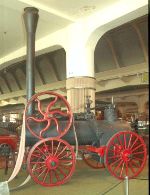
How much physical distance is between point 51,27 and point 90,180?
4956 millimetres

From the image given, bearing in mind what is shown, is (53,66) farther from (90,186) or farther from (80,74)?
(90,186)

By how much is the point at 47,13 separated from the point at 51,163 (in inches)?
171

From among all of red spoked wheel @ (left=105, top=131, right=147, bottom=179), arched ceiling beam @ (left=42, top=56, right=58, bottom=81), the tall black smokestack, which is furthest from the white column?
arched ceiling beam @ (left=42, top=56, right=58, bottom=81)

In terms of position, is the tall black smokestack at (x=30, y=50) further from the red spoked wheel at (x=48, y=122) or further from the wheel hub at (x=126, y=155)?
the wheel hub at (x=126, y=155)

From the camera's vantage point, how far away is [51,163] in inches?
173

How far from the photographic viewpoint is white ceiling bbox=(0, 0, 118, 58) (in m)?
7.16

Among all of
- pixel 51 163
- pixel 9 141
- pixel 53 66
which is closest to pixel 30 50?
pixel 9 141

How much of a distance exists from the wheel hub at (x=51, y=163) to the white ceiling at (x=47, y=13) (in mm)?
3995

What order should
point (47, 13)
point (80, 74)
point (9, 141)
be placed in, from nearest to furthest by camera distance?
1. point (9, 141)
2. point (47, 13)
3. point (80, 74)

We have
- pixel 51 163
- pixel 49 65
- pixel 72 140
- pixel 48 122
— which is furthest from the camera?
pixel 49 65

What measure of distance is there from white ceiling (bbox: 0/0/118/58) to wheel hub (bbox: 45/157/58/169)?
4.00 meters

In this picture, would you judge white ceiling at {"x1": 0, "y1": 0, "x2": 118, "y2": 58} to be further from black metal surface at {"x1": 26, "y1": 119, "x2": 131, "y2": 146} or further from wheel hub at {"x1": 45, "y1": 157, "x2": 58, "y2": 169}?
wheel hub at {"x1": 45, "y1": 157, "x2": 58, "y2": 169}

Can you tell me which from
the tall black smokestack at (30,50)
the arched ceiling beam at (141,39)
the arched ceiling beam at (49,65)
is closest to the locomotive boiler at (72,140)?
the tall black smokestack at (30,50)

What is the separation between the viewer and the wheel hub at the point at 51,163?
14.4 feet
